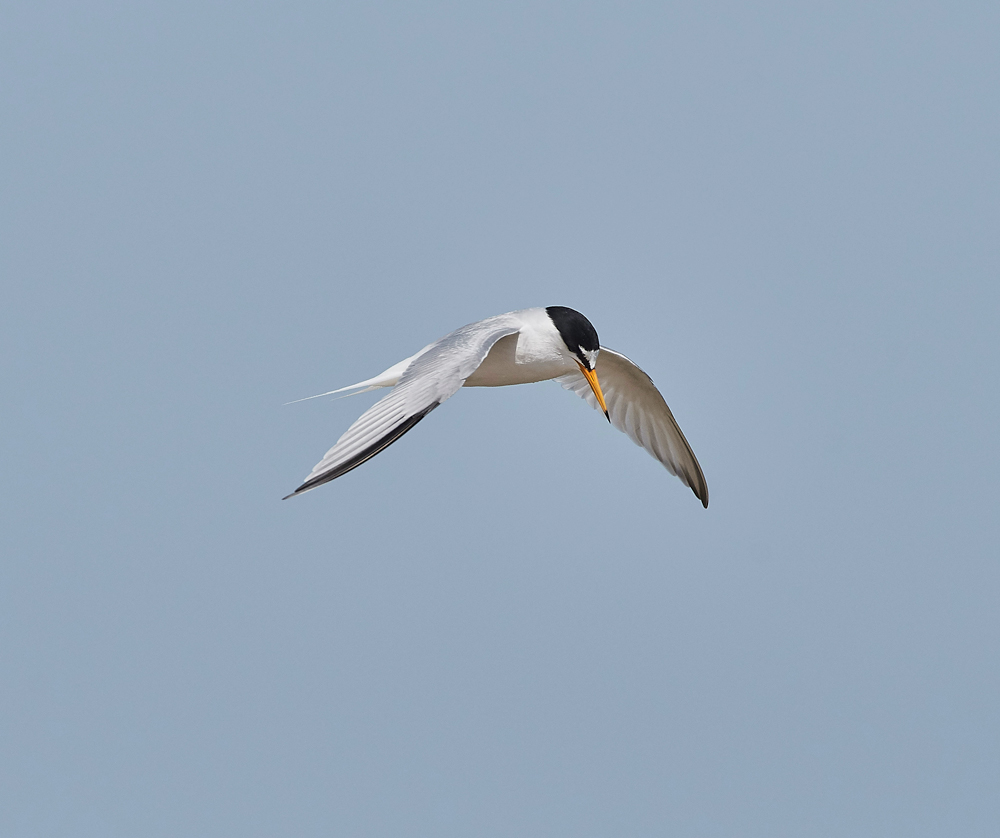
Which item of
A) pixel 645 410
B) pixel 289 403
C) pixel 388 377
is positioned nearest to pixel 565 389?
pixel 645 410

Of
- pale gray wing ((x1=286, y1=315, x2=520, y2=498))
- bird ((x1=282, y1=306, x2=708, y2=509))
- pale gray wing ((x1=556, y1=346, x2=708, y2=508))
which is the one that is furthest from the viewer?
pale gray wing ((x1=556, y1=346, x2=708, y2=508))

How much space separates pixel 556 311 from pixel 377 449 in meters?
2.08

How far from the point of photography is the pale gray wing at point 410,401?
4395 mm

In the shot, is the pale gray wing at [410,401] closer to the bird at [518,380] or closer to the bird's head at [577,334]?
the bird at [518,380]

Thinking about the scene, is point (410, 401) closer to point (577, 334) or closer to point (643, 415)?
point (577, 334)

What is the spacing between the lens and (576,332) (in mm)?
6051

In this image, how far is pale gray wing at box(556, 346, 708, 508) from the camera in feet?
23.6

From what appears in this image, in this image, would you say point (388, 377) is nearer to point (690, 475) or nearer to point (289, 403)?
point (289, 403)

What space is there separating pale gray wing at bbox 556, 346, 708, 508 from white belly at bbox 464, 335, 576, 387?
91 cm

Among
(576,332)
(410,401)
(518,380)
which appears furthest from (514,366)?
(410,401)

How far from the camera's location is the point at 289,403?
5773 millimetres

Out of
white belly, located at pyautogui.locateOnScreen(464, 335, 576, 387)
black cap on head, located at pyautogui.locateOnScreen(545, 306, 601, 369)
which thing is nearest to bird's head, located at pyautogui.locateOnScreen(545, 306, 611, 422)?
black cap on head, located at pyautogui.locateOnScreen(545, 306, 601, 369)

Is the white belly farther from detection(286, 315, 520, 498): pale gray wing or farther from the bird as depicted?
detection(286, 315, 520, 498): pale gray wing

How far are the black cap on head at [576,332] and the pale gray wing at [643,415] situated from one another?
3.24ft
